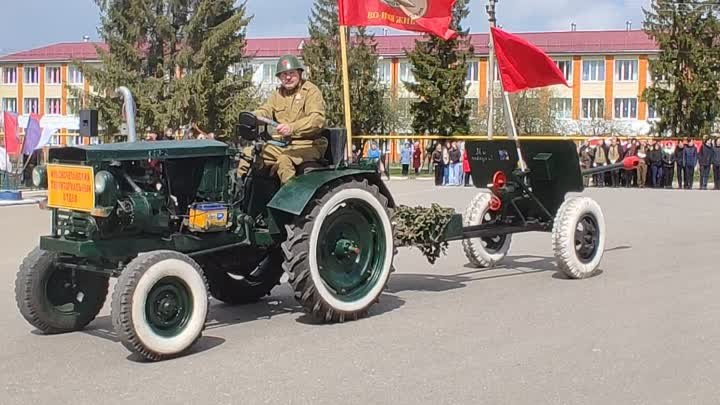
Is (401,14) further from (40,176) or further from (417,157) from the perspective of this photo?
(417,157)

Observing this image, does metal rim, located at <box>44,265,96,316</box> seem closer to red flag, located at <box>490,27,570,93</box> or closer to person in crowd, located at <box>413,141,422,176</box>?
red flag, located at <box>490,27,570,93</box>

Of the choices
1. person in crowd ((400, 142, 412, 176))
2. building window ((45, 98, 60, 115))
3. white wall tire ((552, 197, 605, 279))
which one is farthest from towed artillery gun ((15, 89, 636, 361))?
building window ((45, 98, 60, 115))

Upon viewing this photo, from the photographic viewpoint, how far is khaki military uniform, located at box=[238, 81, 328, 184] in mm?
8586

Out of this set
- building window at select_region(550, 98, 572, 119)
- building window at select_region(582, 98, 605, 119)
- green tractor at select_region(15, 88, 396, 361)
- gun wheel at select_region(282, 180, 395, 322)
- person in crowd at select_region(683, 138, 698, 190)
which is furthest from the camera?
building window at select_region(582, 98, 605, 119)

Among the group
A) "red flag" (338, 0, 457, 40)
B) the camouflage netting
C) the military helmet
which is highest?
"red flag" (338, 0, 457, 40)

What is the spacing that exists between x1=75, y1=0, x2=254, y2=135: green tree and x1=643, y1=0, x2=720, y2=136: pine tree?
20284 millimetres

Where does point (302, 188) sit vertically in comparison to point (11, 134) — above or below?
below

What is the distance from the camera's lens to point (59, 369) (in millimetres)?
6855

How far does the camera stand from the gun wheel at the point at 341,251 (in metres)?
8.07

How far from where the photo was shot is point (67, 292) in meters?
8.02

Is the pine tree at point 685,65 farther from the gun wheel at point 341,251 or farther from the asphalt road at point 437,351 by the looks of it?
the gun wheel at point 341,251

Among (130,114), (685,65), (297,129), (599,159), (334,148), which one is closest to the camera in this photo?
(297,129)

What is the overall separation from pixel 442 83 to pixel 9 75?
5015 centimetres

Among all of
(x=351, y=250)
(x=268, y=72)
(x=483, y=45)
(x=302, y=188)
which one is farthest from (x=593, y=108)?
(x=302, y=188)
